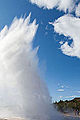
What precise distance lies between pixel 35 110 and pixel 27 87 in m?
15.8

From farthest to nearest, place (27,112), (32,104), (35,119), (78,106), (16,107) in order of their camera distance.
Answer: (78,106), (16,107), (32,104), (27,112), (35,119)

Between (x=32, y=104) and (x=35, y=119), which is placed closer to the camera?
(x=35, y=119)

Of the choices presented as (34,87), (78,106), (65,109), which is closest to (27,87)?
(34,87)

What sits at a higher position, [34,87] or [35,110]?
[34,87]

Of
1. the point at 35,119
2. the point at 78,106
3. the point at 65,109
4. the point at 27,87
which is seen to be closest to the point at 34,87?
the point at 27,87

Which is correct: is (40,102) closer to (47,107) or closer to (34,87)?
(47,107)

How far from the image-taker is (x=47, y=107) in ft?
280

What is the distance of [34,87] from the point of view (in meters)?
92.0

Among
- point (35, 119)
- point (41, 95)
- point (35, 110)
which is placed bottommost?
point (35, 119)

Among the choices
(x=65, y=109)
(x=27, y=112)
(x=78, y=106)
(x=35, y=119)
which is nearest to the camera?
(x=35, y=119)

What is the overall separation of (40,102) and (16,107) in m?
15.4

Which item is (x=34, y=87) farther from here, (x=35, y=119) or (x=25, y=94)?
(x=35, y=119)

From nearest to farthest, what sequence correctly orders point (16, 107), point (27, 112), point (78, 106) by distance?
point (27, 112), point (16, 107), point (78, 106)

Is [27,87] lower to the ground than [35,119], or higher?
higher
